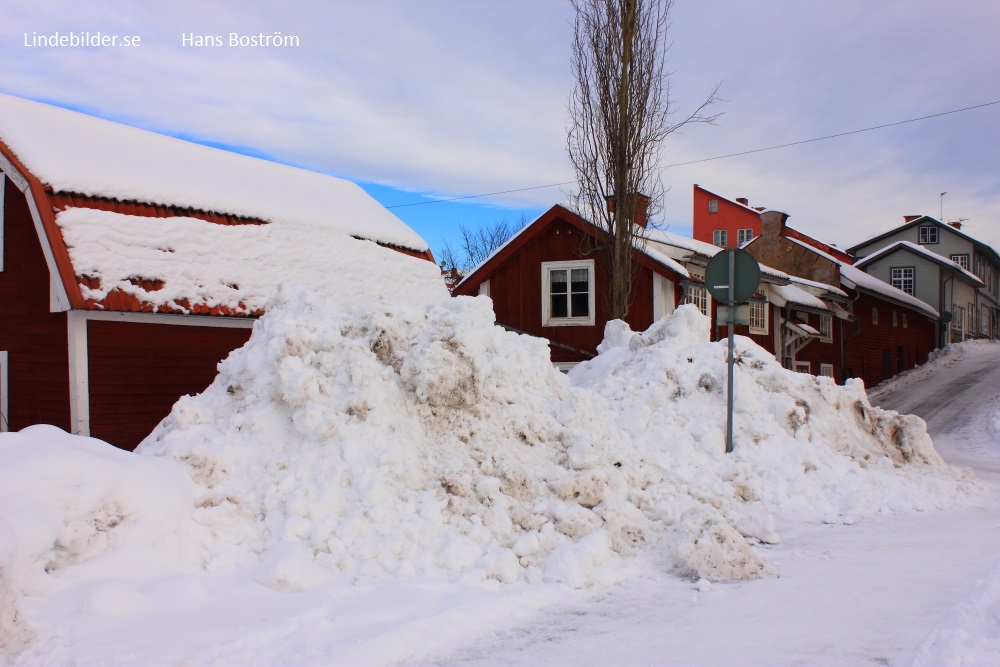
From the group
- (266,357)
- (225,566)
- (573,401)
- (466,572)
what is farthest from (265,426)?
(573,401)

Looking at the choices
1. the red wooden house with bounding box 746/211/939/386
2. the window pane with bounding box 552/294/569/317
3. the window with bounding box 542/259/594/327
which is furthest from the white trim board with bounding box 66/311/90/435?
the red wooden house with bounding box 746/211/939/386

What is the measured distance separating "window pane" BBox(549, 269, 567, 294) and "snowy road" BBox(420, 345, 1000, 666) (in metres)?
12.8

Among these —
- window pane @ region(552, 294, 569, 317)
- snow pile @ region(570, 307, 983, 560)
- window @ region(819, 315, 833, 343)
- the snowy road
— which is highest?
window pane @ region(552, 294, 569, 317)

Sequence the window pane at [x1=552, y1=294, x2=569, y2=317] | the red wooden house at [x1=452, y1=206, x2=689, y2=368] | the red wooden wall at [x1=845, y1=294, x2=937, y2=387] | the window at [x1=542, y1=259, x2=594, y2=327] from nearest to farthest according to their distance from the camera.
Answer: the red wooden house at [x1=452, y1=206, x2=689, y2=368] < the window at [x1=542, y1=259, x2=594, y2=327] < the window pane at [x1=552, y1=294, x2=569, y2=317] < the red wooden wall at [x1=845, y1=294, x2=937, y2=387]

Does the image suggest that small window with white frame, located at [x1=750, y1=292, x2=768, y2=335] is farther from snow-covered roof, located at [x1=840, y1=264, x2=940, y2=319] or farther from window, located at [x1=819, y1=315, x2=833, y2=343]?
snow-covered roof, located at [x1=840, y1=264, x2=940, y2=319]

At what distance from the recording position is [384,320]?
7.28 meters

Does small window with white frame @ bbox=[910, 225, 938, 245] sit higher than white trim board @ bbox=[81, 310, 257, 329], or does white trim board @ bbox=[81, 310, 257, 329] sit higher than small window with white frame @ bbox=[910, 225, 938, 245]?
small window with white frame @ bbox=[910, 225, 938, 245]

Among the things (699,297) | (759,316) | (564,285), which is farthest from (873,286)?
(564,285)

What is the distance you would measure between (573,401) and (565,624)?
323 centimetres

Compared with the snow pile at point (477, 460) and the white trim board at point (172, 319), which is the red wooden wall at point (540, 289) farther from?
the white trim board at point (172, 319)

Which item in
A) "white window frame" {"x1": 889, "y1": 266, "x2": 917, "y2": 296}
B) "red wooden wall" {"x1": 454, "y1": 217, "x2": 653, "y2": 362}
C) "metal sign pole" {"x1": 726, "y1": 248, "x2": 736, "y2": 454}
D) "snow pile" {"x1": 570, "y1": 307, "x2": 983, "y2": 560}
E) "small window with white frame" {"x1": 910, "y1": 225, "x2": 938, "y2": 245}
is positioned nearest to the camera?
"snow pile" {"x1": 570, "y1": 307, "x2": 983, "y2": 560}

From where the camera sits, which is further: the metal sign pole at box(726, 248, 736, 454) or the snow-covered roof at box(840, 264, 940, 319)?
the snow-covered roof at box(840, 264, 940, 319)

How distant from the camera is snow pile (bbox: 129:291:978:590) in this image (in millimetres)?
5430

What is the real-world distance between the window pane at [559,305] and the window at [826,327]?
12.9 meters
